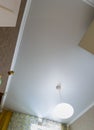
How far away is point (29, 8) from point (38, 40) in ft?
1.67

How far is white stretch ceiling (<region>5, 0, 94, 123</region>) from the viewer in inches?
81.0

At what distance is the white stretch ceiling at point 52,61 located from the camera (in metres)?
2.06

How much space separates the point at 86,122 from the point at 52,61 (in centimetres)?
177

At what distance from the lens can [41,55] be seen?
257cm

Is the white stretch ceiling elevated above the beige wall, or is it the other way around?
the white stretch ceiling

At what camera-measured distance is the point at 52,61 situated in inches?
104

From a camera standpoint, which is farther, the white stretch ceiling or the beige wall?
the beige wall

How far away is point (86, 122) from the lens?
11.6 ft

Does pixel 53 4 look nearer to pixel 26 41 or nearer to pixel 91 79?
pixel 26 41

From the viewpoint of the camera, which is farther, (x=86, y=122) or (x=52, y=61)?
(x=86, y=122)

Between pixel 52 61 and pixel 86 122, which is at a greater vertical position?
pixel 52 61

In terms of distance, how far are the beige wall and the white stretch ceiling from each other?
0.45 ft

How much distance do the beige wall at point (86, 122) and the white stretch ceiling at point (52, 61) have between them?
14 centimetres

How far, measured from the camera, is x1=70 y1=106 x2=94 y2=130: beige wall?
339cm
